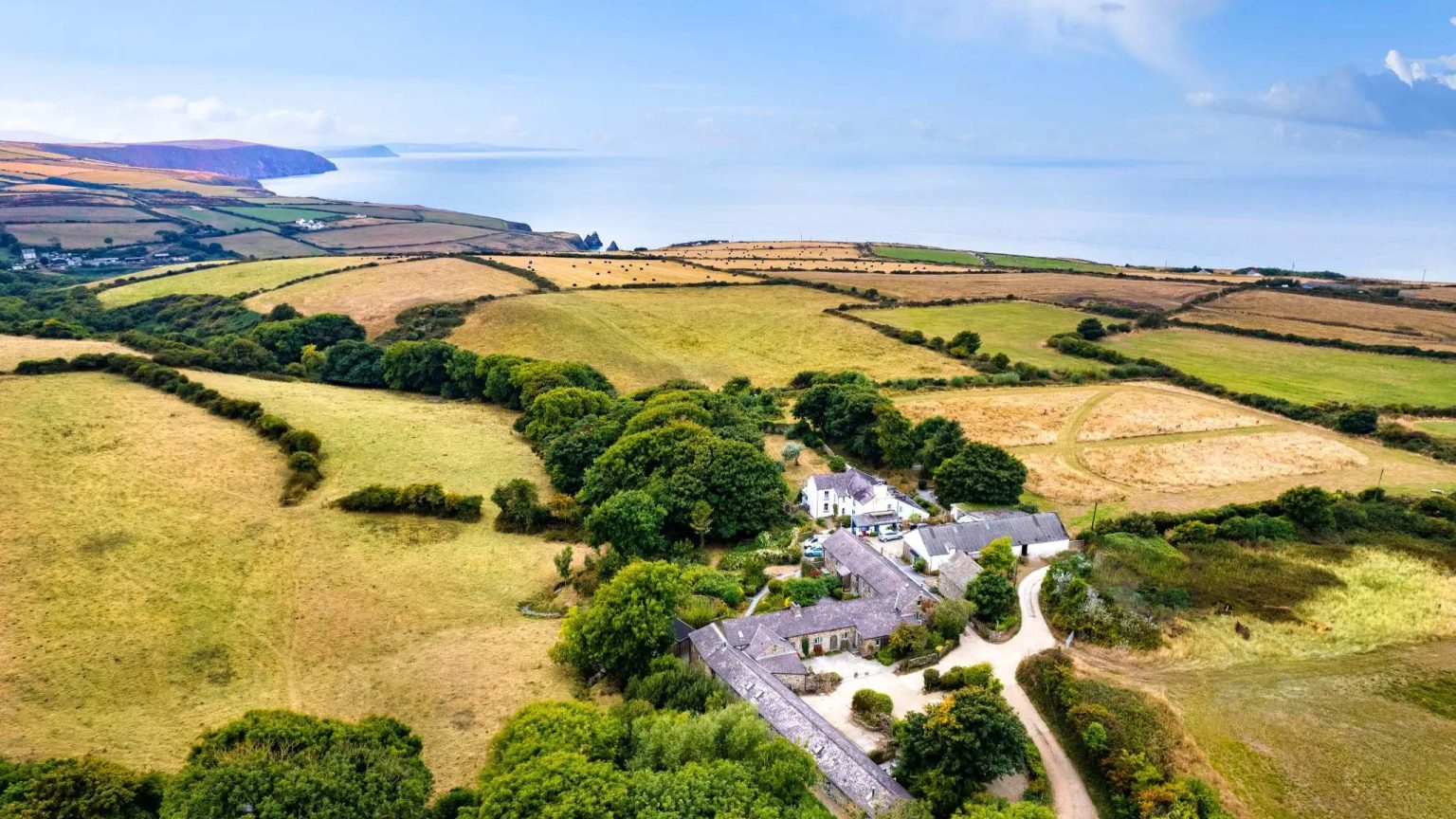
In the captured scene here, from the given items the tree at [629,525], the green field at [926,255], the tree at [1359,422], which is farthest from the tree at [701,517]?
the green field at [926,255]

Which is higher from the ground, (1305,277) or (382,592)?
(1305,277)

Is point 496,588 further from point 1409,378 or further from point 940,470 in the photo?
point 1409,378

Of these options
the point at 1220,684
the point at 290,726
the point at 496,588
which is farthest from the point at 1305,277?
the point at 290,726

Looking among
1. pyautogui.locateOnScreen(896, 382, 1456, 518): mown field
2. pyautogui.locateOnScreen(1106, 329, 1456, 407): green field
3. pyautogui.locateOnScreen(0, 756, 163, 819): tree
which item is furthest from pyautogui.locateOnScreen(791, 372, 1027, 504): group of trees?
pyautogui.locateOnScreen(0, 756, 163, 819): tree

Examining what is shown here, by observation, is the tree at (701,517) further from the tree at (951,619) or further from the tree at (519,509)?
the tree at (951,619)

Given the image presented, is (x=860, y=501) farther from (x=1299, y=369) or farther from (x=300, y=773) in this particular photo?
(x=1299, y=369)

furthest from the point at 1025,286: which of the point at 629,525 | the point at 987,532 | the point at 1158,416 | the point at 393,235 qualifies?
the point at 393,235

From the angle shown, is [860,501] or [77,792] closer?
[77,792]
